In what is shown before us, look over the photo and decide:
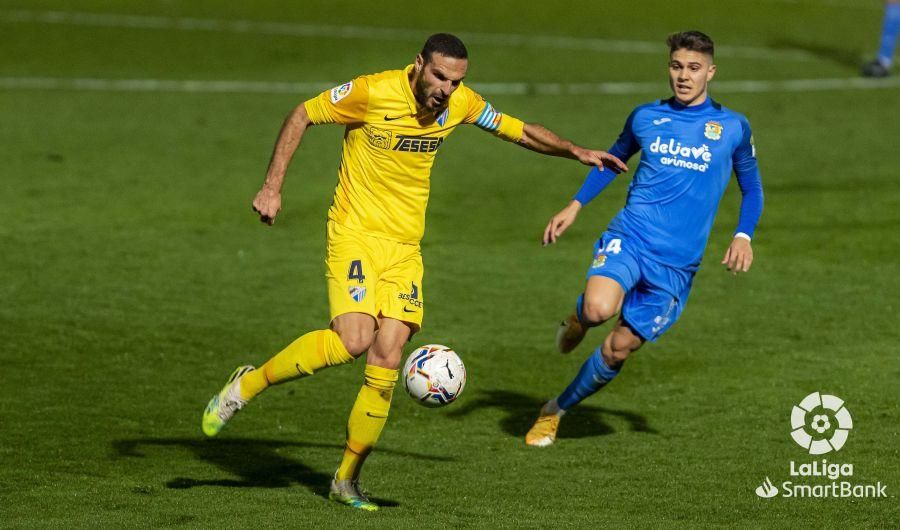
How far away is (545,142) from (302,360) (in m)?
1.92

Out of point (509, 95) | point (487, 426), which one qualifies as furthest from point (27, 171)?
point (487, 426)

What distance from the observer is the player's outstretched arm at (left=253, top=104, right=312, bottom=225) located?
7.44 m


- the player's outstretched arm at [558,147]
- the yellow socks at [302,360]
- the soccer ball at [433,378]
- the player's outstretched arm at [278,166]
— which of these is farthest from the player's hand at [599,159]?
the yellow socks at [302,360]

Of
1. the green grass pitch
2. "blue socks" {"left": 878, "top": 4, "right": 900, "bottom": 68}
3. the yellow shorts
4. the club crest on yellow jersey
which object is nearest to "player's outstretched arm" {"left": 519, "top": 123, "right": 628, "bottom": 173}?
the club crest on yellow jersey

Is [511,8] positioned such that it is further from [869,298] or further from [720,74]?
[869,298]

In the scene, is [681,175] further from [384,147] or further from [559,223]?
[384,147]

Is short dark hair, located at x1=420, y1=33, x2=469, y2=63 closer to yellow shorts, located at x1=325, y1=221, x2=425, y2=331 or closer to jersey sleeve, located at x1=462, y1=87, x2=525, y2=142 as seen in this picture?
jersey sleeve, located at x1=462, y1=87, x2=525, y2=142

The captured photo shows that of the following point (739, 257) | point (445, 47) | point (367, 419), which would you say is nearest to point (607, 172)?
point (739, 257)

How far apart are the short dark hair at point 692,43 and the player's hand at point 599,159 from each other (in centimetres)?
81

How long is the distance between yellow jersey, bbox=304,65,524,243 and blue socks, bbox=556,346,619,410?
157cm

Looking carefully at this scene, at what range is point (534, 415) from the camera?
9.91 metres

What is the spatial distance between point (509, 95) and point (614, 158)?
12291 millimetres

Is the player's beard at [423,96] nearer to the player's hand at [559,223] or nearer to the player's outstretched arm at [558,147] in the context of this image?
the player's outstretched arm at [558,147]

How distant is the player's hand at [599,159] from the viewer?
8.25 meters
